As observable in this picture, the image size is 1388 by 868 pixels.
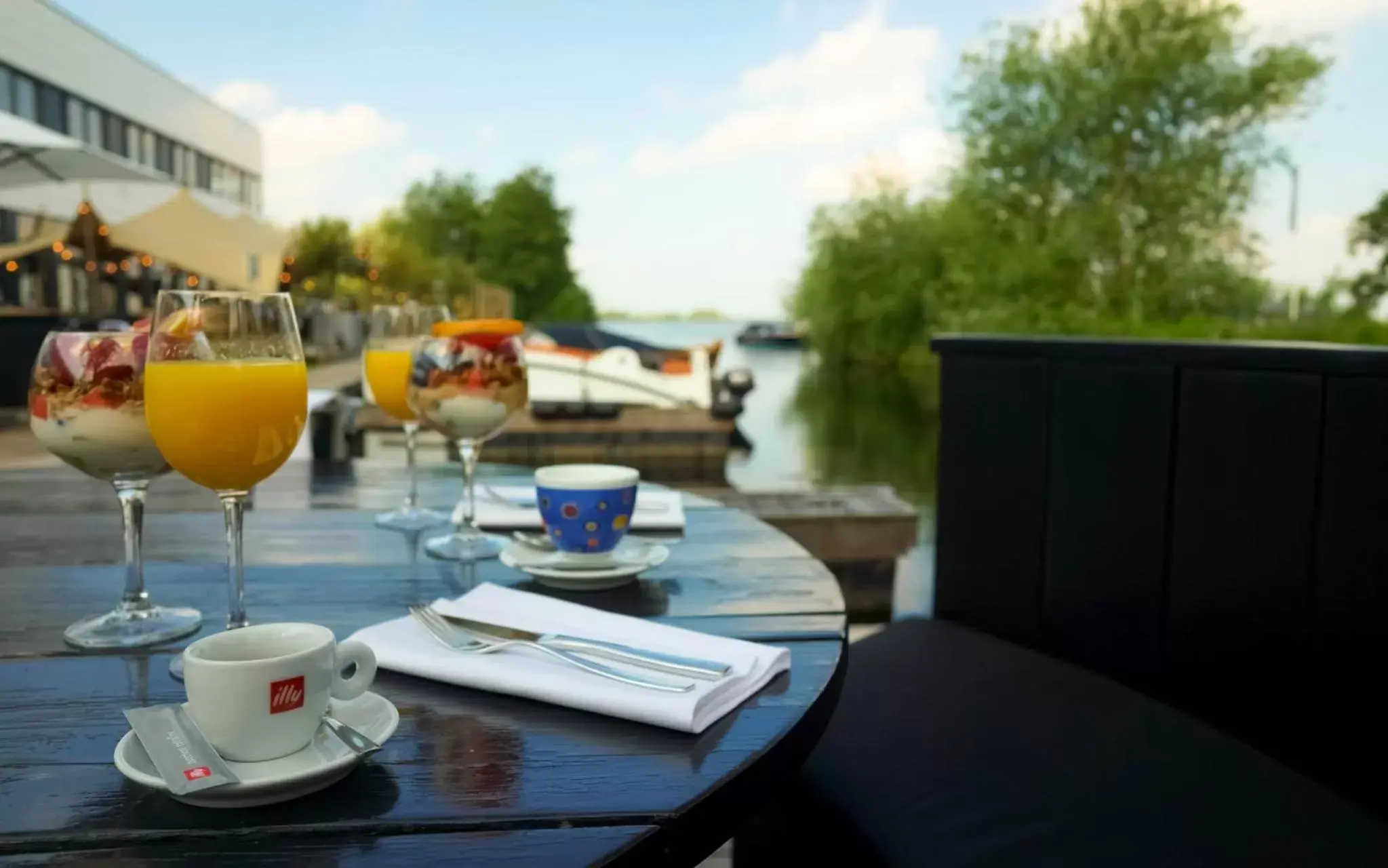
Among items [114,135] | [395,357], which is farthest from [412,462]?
[114,135]

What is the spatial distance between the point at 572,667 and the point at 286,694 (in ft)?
0.75

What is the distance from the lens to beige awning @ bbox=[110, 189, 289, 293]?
992cm

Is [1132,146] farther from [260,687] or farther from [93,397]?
[260,687]

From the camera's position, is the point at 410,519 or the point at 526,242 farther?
→ the point at 526,242

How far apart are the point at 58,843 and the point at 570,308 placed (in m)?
35.6

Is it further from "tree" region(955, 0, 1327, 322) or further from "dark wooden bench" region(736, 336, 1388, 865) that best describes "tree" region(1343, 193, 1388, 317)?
"dark wooden bench" region(736, 336, 1388, 865)

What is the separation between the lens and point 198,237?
10352 mm

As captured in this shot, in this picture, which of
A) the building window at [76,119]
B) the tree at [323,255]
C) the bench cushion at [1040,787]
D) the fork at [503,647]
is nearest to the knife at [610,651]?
the fork at [503,647]

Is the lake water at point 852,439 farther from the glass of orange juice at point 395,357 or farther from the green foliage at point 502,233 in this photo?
the green foliage at point 502,233

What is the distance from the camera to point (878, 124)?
31.4m

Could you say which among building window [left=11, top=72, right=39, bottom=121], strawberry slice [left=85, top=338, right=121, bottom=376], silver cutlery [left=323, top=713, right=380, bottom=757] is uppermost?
building window [left=11, top=72, right=39, bottom=121]

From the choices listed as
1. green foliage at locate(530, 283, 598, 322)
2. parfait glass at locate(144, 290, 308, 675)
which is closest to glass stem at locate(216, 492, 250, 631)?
parfait glass at locate(144, 290, 308, 675)

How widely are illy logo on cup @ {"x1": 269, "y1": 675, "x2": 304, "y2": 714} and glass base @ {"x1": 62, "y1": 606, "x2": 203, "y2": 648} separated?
35cm

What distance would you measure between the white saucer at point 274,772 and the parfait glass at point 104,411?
33 cm
